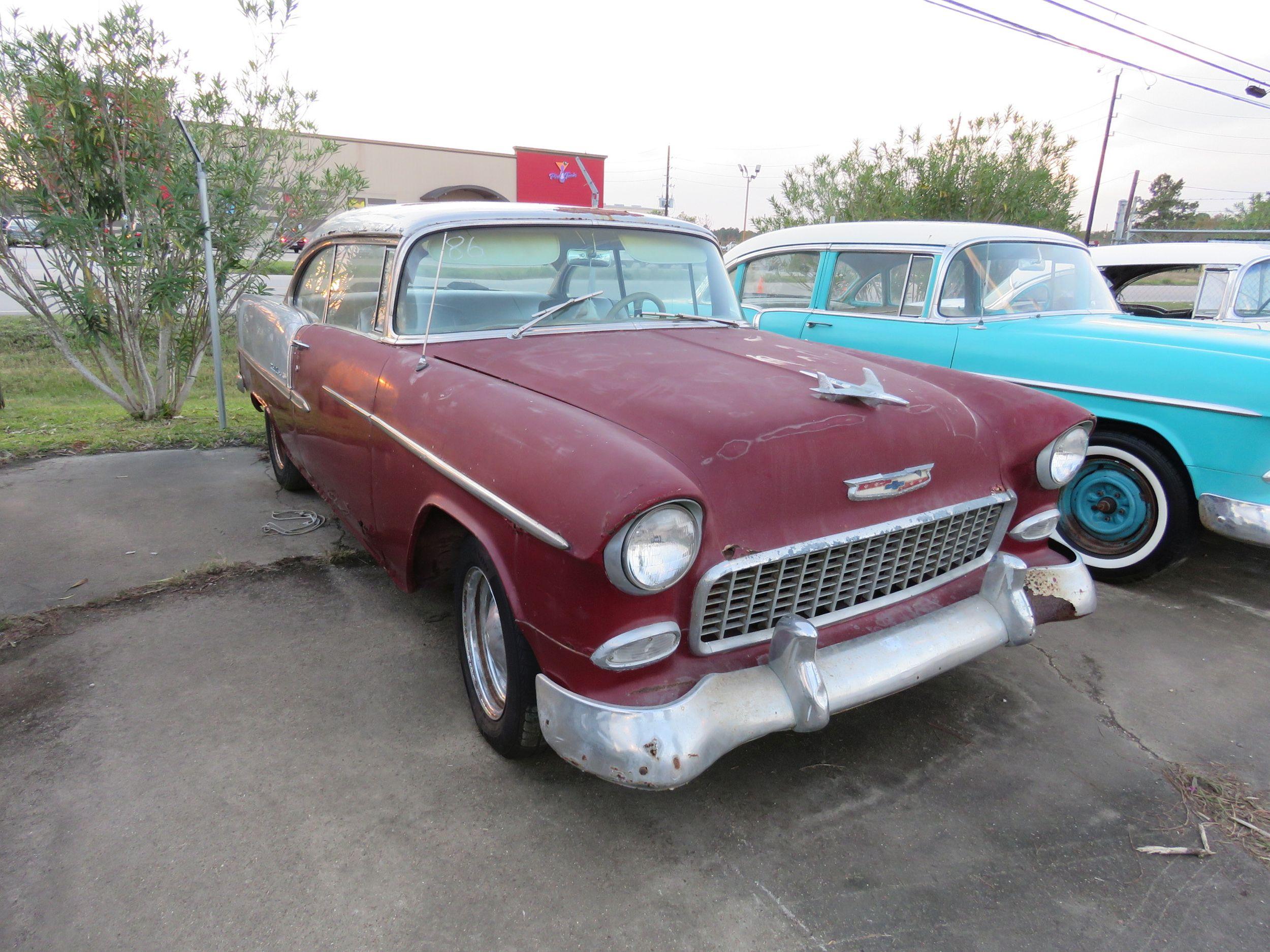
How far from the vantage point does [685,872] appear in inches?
75.2

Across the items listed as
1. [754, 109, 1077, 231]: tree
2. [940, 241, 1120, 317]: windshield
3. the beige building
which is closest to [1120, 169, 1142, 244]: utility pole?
[754, 109, 1077, 231]: tree

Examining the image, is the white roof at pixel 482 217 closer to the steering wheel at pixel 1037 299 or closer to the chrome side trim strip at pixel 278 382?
the chrome side trim strip at pixel 278 382

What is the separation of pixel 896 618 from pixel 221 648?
2353mm

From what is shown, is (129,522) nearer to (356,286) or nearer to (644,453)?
(356,286)

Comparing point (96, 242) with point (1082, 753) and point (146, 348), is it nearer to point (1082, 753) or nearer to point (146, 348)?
point (146, 348)

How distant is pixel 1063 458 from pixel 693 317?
145cm

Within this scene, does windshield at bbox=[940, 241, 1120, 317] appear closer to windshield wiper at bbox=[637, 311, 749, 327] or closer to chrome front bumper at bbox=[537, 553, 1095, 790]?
windshield wiper at bbox=[637, 311, 749, 327]

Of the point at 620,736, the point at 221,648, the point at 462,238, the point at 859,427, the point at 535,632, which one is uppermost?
the point at 462,238

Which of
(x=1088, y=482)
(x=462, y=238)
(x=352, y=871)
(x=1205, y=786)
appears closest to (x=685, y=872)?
(x=352, y=871)

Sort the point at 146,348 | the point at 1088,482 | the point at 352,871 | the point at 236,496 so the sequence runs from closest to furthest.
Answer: the point at 352,871 → the point at 1088,482 → the point at 236,496 → the point at 146,348

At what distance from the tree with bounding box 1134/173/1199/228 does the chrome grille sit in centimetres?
5001

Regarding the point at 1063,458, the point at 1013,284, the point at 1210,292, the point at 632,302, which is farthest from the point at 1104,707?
the point at 1210,292

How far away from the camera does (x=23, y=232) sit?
5531 millimetres

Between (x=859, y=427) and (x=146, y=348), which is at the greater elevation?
(x=859, y=427)
